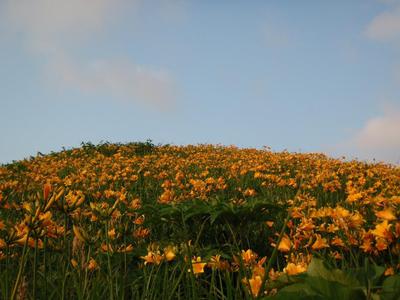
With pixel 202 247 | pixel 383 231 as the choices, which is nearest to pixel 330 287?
pixel 383 231

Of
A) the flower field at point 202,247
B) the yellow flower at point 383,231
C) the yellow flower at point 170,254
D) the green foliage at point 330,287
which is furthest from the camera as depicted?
the yellow flower at point 170,254

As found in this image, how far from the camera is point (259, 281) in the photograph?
1.59 m

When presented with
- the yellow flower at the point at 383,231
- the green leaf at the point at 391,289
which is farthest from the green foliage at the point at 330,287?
the yellow flower at the point at 383,231

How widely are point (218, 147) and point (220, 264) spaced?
16.4m

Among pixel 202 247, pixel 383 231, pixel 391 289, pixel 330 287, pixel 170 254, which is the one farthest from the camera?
pixel 202 247

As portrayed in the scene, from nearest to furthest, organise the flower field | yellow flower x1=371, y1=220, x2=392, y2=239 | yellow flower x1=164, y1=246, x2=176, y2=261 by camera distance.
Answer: the flower field < yellow flower x1=371, y1=220, x2=392, y2=239 < yellow flower x1=164, y1=246, x2=176, y2=261

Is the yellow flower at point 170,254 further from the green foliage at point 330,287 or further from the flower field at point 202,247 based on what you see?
the green foliage at point 330,287

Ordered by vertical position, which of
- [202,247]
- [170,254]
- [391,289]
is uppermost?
[202,247]

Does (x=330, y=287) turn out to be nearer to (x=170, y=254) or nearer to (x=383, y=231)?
(x=383, y=231)

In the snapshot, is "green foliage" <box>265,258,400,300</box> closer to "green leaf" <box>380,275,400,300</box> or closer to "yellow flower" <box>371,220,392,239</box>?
"green leaf" <box>380,275,400,300</box>

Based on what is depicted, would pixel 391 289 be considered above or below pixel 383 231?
below

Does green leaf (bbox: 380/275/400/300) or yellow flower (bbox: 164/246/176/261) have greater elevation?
yellow flower (bbox: 164/246/176/261)

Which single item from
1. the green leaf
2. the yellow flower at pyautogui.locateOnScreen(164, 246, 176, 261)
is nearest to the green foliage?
the green leaf

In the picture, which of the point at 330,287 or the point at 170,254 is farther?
the point at 170,254
